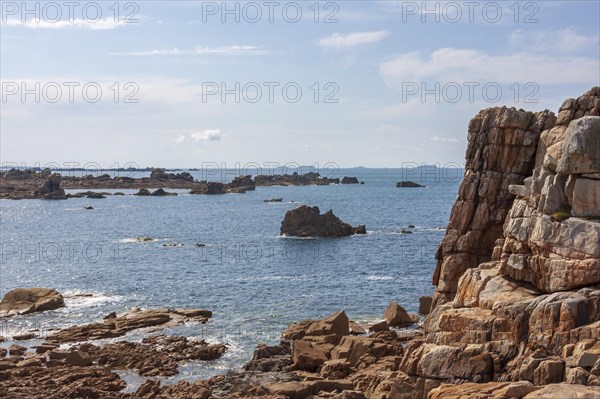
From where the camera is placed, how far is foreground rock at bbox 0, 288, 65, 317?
64.0 metres

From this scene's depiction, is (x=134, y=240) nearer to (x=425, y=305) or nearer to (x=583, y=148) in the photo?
(x=425, y=305)

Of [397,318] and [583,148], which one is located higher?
[583,148]

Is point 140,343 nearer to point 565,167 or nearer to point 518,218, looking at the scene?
point 518,218

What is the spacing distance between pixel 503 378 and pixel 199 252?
266 feet

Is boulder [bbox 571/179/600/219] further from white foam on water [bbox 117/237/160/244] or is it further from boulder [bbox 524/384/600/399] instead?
white foam on water [bbox 117/237/160/244]

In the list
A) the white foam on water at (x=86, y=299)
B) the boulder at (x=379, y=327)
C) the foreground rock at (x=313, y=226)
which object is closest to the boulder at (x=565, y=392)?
the boulder at (x=379, y=327)

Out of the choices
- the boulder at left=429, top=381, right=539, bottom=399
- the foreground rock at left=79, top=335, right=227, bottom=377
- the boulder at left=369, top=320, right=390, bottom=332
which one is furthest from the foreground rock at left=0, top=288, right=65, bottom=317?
the boulder at left=429, top=381, right=539, bottom=399

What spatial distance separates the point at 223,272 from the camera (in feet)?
282

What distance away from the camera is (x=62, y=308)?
216 feet

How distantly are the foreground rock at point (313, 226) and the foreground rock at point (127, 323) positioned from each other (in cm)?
5900

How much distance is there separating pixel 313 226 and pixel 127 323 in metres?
65.7

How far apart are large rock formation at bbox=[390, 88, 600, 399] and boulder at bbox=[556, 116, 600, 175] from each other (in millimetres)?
44

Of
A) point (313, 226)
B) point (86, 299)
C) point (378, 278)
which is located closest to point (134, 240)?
point (313, 226)

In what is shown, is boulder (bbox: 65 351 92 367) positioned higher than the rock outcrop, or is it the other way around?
the rock outcrop
